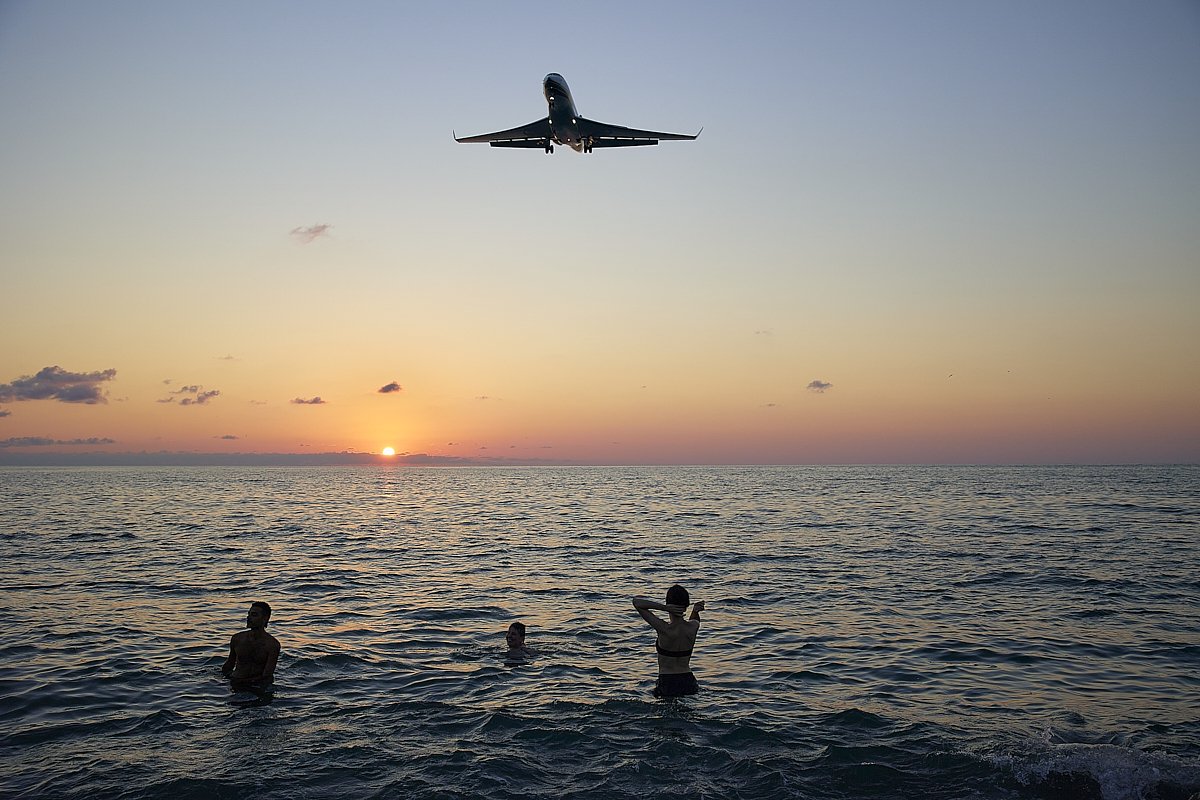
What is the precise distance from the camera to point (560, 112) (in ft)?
134

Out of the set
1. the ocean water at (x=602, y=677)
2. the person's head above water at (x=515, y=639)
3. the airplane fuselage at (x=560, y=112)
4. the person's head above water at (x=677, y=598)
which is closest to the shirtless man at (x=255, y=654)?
the ocean water at (x=602, y=677)

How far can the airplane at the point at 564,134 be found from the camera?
40.8 metres

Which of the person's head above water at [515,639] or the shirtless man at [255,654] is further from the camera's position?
the person's head above water at [515,639]

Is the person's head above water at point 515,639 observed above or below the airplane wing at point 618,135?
below

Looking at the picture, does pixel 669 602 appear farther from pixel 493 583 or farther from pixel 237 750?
pixel 493 583

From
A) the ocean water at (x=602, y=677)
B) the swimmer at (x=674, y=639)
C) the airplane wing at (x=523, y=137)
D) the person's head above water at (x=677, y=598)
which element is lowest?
the ocean water at (x=602, y=677)

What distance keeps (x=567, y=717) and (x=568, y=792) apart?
2.98m

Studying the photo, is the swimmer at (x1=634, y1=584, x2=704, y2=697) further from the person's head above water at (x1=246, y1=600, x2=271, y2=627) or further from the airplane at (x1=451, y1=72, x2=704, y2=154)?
the airplane at (x1=451, y1=72, x2=704, y2=154)

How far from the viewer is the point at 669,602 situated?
13.8 meters

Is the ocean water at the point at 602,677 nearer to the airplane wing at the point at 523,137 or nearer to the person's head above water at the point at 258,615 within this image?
the person's head above water at the point at 258,615

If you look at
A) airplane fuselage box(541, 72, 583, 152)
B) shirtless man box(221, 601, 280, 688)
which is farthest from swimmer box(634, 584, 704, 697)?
airplane fuselage box(541, 72, 583, 152)

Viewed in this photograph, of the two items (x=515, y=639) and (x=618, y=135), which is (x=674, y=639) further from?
(x=618, y=135)

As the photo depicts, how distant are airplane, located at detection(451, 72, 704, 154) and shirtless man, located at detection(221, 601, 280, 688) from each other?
33.0 metres

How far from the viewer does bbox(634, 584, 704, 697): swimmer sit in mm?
13656
